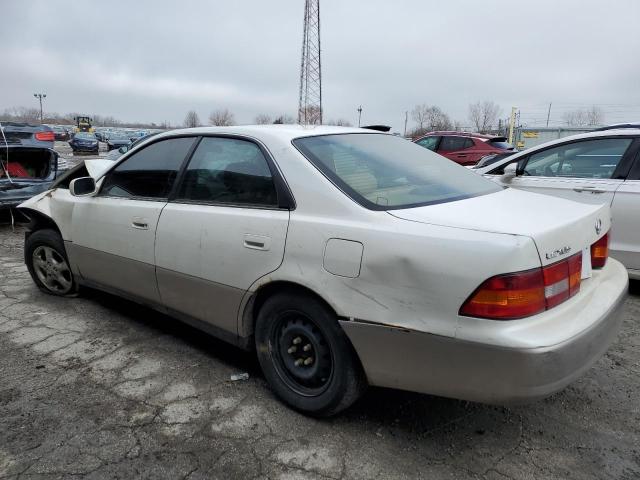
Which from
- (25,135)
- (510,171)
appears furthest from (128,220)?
(25,135)

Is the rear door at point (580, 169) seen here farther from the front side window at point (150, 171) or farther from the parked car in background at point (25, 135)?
the parked car in background at point (25, 135)

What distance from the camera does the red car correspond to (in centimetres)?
1295

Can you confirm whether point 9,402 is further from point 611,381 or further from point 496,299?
point 611,381

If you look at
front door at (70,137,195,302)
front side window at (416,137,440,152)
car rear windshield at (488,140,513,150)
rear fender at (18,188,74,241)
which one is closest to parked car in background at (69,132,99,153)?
front side window at (416,137,440,152)

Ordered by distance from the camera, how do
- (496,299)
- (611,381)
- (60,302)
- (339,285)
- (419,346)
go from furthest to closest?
(60,302)
(611,381)
(339,285)
(419,346)
(496,299)

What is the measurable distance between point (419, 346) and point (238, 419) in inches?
43.2

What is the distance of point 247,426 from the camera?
8.00 ft

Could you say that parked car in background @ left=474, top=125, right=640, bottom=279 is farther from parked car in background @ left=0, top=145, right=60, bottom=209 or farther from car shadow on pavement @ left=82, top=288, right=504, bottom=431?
parked car in background @ left=0, top=145, right=60, bottom=209

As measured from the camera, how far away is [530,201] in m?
2.53

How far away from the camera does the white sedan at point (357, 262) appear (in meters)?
1.87

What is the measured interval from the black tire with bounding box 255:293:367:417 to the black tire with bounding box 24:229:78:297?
2.32 m

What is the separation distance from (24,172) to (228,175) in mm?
6944

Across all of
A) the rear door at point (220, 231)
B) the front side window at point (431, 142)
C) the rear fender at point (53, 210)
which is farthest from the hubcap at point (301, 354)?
the front side window at point (431, 142)

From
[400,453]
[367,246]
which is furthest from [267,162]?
[400,453]
